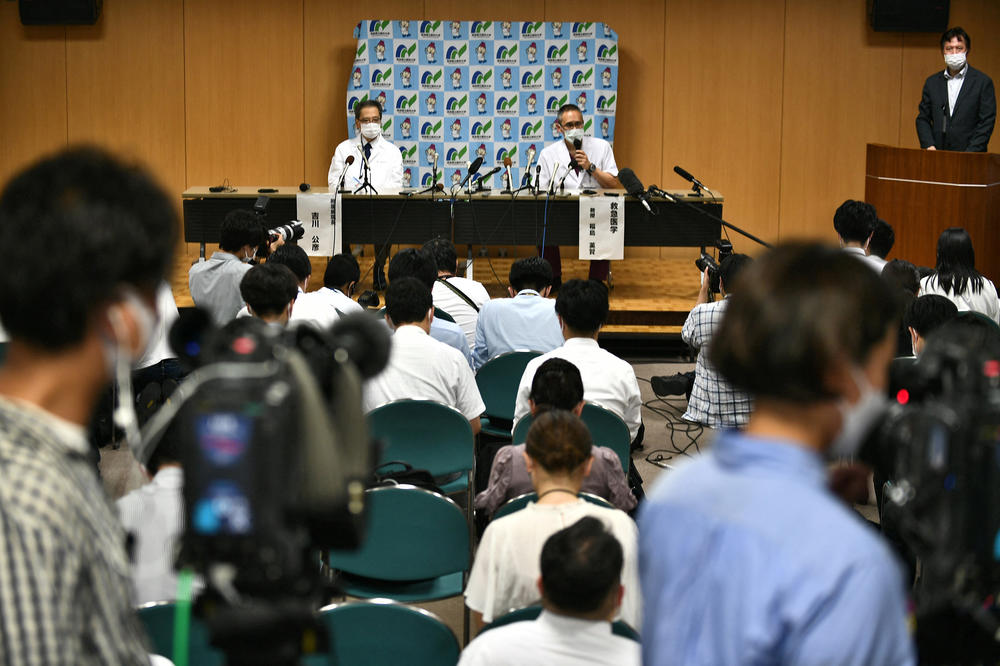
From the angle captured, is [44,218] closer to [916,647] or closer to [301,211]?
[916,647]

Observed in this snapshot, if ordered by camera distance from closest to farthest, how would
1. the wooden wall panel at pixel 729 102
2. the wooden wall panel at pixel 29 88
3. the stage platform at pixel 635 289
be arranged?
the stage platform at pixel 635 289 < the wooden wall panel at pixel 29 88 < the wooden wall panel at pixel 729 102

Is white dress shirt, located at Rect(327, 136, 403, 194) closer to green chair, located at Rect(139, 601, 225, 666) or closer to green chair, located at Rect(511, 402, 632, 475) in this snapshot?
green chair, located at Rect(511, 402, 632, 475)

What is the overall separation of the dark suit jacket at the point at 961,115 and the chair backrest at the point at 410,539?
632 cm

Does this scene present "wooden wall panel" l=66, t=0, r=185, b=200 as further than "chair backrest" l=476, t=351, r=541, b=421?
Yes

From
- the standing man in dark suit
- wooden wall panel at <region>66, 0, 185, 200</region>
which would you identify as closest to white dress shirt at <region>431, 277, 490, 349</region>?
the standing man in dark suit

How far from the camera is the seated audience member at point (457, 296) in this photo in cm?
554

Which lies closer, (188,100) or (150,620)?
(150,620)

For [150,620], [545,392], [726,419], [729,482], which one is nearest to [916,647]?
[729,482]

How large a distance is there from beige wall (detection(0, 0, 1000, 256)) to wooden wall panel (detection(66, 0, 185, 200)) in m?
0.01

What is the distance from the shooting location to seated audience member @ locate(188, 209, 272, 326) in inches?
200

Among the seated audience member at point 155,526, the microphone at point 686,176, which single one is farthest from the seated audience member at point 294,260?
the seated audience member at point 155,526

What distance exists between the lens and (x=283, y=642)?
1062mm

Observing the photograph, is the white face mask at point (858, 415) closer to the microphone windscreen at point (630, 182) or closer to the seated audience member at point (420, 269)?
the seated audience member at point (420, 269)

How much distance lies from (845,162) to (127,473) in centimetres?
776
